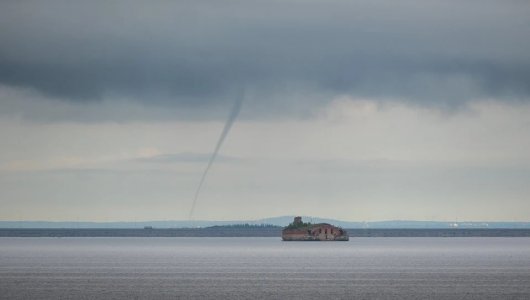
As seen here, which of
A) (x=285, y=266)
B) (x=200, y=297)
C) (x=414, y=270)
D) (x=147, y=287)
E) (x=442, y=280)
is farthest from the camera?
(x=285, y=266)

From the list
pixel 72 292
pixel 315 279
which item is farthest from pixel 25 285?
pixel 315 279

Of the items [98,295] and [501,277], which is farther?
[501,277]

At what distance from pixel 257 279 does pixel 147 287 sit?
18528 millimetres

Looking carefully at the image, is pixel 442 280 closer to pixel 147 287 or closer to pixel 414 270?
pixel 414 270

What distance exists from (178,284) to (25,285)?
15123mm

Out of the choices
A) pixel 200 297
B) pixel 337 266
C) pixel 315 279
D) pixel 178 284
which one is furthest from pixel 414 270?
pixel 200 297

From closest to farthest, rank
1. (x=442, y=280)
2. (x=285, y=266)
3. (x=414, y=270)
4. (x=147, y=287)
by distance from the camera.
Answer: (x=147, y=287) → (x=442, y=280) → (x=414, y=270) → (x=285, y=266)

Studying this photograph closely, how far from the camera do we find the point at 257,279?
115000 millimetres

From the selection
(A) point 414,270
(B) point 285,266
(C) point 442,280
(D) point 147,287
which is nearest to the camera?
(D) point 147,287

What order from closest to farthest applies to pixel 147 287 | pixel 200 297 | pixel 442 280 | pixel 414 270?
pixel 200 297, pixel 147 287, pixel 442 280, pixel 414 270

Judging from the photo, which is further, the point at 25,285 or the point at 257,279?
the point at 257,279

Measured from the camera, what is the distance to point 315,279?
113562mm

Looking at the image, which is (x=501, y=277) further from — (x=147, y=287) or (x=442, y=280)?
(x=147, y=287)

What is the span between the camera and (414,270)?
135m
